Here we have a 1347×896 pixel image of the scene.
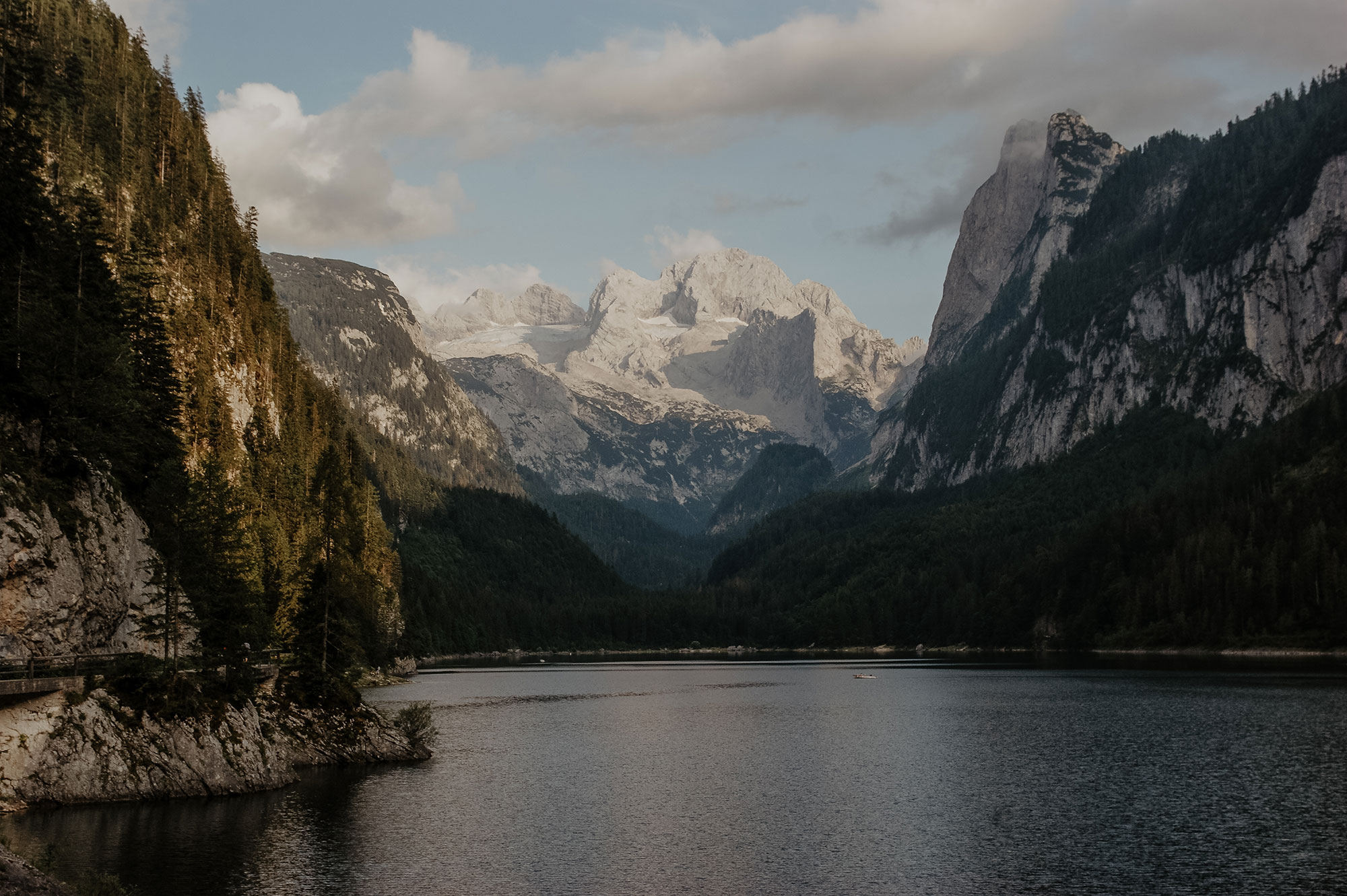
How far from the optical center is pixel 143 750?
74.8 meters

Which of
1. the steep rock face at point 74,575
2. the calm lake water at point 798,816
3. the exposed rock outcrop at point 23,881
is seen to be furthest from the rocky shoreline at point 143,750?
the exposed rock outcrop at point 23,881

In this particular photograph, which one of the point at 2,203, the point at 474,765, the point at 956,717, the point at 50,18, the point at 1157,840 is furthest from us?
the point at 50,18

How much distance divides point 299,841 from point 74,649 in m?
22.4

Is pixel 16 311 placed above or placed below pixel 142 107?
below

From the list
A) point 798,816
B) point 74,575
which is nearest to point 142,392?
point 74,575

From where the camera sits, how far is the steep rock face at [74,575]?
70250mm

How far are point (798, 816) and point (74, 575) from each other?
51.9 metres

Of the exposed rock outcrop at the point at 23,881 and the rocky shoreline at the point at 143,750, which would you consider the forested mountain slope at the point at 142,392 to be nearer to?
the rocky shoreline at the point at 143,750

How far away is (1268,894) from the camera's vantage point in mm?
54500

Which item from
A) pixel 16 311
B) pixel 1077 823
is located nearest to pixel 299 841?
pixel 16 311

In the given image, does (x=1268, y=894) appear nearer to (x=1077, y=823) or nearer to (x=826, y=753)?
(x=1077, y=823)

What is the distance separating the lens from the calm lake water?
59344 millimetres

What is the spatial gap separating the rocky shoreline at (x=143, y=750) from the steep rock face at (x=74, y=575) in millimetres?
5067

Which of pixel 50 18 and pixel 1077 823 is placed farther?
pixel 50 18
